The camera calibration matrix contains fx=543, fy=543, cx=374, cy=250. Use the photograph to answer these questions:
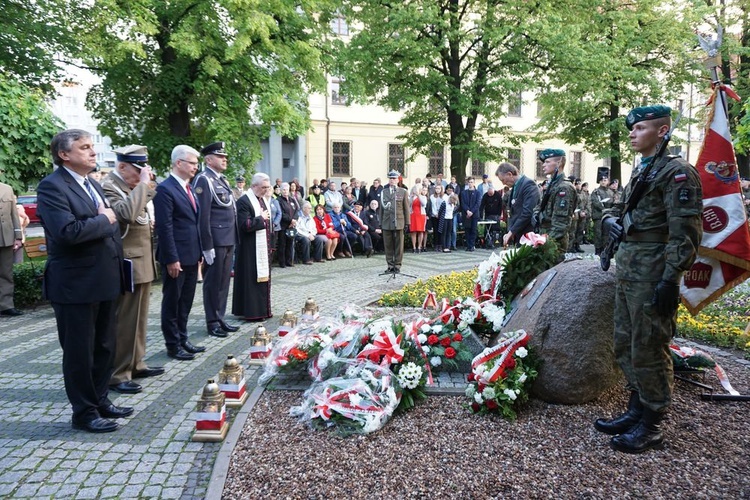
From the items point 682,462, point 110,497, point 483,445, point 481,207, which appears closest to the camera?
point 110,497

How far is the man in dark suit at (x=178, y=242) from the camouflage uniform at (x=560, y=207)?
14.7ft

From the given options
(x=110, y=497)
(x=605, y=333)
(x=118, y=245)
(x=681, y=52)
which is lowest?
(x=110, y=497)

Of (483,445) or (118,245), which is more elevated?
(118,245)

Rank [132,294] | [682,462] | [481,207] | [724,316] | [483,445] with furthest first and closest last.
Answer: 1. [481,207]
2. [724,316]
3. [132,294]
4. [483,445]
5. [682,462]

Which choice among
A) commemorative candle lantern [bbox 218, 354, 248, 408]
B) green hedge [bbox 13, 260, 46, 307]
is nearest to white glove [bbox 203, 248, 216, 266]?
commemorative candle lantern [bbox 218, 354, 248, 408]

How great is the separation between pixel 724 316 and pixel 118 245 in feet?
25.8

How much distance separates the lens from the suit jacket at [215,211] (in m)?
6.64

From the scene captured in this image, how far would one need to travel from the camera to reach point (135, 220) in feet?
15.6

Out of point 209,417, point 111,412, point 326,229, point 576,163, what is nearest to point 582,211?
point 326,229

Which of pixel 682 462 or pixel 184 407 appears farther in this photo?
pixel 184 407

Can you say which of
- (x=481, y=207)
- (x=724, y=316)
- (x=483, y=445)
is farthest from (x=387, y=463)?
(x=481, y=207)

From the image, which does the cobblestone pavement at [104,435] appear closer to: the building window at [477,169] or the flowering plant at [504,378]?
the flowering plant at [504,378]

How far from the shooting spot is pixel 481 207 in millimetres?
18547

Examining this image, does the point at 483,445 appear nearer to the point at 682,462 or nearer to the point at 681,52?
the point at 682,462
